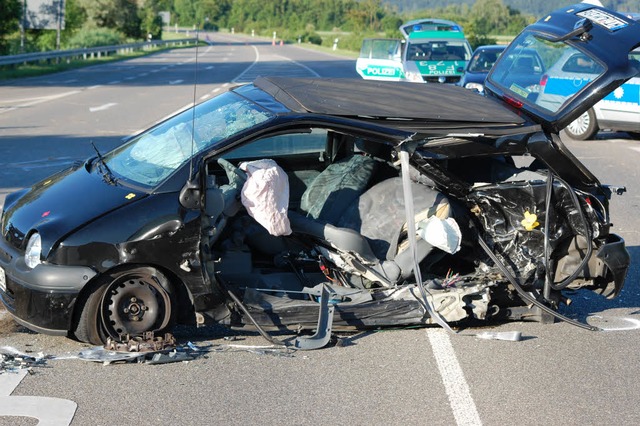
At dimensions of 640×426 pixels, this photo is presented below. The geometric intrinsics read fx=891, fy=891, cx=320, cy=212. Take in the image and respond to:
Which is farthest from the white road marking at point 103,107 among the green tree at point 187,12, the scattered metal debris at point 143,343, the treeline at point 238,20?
the scattered metal debris at point 143,343

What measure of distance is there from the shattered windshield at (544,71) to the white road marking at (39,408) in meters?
3.64

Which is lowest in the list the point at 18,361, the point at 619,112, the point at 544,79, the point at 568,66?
the point at 18,361

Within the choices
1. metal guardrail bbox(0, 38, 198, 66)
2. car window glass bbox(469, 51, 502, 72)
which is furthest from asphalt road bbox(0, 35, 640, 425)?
metal guardrail bbox(0, 38, 198, 66)

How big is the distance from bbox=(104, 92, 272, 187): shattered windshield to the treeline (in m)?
2.38

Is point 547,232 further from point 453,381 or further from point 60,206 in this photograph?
point 60,206

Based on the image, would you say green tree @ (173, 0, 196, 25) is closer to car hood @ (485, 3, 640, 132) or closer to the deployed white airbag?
the deployed white airbag

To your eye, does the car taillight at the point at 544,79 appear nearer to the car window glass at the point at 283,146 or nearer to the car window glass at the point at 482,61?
the car window glass at the point at 283,146

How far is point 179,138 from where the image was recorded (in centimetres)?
586

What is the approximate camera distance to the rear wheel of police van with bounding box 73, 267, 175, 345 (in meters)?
5.15

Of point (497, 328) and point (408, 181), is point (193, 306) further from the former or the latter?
point (497, 328)

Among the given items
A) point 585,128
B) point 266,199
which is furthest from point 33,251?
point 585,128

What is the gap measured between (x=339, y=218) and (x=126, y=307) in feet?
5.23

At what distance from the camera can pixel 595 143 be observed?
16.3m

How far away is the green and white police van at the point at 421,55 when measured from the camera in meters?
22.5
